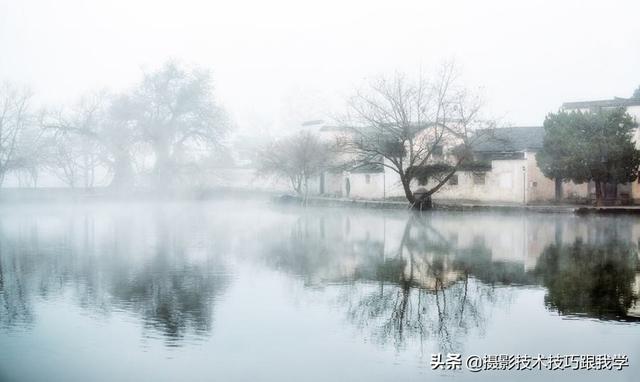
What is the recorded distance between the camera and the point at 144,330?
21.8ft

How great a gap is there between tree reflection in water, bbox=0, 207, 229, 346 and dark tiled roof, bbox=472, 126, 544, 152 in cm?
1977

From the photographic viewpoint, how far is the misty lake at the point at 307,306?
563cm

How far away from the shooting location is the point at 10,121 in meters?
32.8

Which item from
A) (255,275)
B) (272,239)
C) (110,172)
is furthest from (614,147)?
(110,172)

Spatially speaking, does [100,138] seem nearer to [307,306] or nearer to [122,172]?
[122,172]

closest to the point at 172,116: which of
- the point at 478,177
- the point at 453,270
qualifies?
the point at 478,177

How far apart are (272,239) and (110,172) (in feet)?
89.9

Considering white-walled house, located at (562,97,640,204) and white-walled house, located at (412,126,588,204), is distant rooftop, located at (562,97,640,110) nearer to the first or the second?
white-walled house, located at (562,97,640,204)

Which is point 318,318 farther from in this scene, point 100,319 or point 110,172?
point 110,172

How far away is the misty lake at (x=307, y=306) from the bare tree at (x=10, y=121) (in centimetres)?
1871

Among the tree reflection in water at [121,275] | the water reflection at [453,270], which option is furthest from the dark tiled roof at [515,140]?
the tree reflection in water at [121,275]

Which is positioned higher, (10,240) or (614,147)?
(614,147)

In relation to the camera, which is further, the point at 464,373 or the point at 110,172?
the point at 110,172

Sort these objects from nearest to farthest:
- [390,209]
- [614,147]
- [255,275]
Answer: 1. [255,275]
2. [614,147]
3. [390,209]
